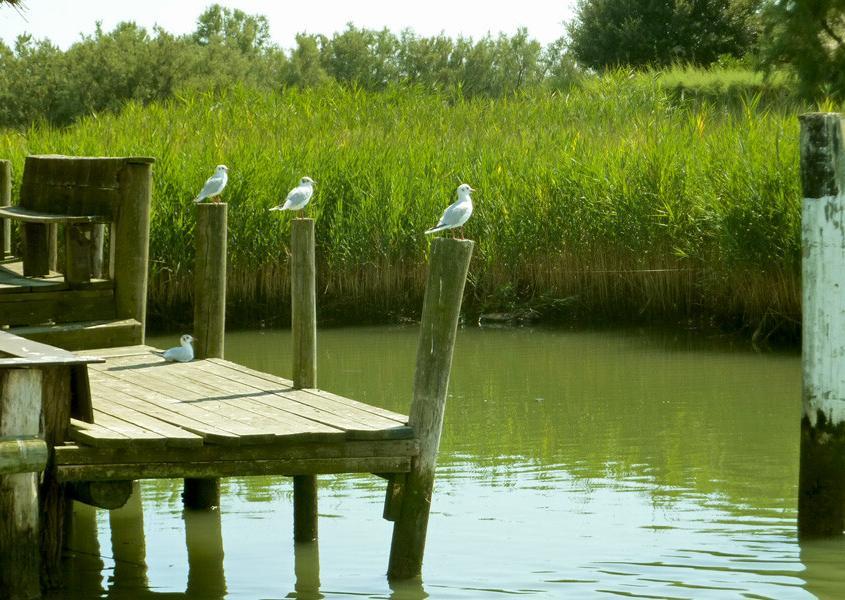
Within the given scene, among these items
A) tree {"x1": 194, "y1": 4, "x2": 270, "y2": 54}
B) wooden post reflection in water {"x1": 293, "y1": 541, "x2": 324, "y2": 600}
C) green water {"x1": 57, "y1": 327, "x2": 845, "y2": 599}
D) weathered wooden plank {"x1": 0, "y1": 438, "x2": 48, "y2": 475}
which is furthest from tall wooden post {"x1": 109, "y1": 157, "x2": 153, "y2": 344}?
tree {"x1": 194, "y1": 4, "x2": 270, "y2": 54}

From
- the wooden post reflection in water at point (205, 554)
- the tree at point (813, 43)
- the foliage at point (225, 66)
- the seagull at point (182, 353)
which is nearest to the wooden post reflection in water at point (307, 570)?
the wooden post reflection in water at point (205, 554)

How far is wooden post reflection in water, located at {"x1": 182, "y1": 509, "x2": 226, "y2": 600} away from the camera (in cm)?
711

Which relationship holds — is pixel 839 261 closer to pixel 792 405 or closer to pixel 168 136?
pixel 792 405

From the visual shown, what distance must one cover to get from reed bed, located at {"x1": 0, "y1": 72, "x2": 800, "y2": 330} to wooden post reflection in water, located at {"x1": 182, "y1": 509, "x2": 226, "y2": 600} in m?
7.62

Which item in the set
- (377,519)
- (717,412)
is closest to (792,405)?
(717,412)

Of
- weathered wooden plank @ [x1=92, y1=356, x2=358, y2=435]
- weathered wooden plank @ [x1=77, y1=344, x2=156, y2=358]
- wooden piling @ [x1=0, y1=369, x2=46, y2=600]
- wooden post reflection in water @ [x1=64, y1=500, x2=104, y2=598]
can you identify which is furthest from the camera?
weathered wooden plank @ [x1=77, y1=344, x2=156, y2=358]

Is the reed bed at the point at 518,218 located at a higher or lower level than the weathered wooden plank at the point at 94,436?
higher

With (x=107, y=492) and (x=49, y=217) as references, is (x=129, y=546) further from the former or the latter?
(x=49, y=217)

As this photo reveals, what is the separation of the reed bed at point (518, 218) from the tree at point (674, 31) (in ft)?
74.9

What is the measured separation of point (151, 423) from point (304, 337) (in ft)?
4.83

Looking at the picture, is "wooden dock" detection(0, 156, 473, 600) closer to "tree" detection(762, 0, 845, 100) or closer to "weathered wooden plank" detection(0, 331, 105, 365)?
"weathered wooden plank" detection(0, 331, 105, 365)

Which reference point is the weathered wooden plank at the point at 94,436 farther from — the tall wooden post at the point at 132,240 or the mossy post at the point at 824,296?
the mossy post at the point at 824,296

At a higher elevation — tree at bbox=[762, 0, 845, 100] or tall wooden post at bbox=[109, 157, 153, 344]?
tree at bbox=[762, 0, 845, 100]

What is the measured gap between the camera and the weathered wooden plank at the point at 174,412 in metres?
6.40
